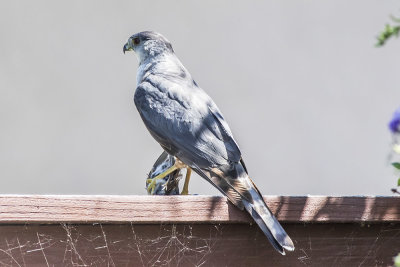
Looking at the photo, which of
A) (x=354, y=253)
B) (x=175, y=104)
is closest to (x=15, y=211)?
(x=354, y=253)

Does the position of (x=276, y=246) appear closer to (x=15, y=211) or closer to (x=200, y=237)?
(x=200, y=237)

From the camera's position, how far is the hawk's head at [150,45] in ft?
10.1

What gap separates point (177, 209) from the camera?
159cm

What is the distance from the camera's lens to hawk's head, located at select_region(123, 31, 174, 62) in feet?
10.1

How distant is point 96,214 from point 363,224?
68cm

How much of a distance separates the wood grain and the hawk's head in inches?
61.0

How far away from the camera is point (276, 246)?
158cm

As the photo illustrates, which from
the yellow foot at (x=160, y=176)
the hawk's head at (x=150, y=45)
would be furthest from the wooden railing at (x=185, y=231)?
the hawk's head at (x=150, y=45)

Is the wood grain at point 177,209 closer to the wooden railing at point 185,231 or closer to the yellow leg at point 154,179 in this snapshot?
the wooden railing at point 185,231

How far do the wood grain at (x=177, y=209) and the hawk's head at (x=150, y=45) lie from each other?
1.55m

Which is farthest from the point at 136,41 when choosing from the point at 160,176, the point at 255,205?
the point at 255,205

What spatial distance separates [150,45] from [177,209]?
65.0 inches

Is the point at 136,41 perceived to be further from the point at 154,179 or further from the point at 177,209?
the point at 177,209

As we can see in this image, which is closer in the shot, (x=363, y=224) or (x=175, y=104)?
(x=363, y=224)
